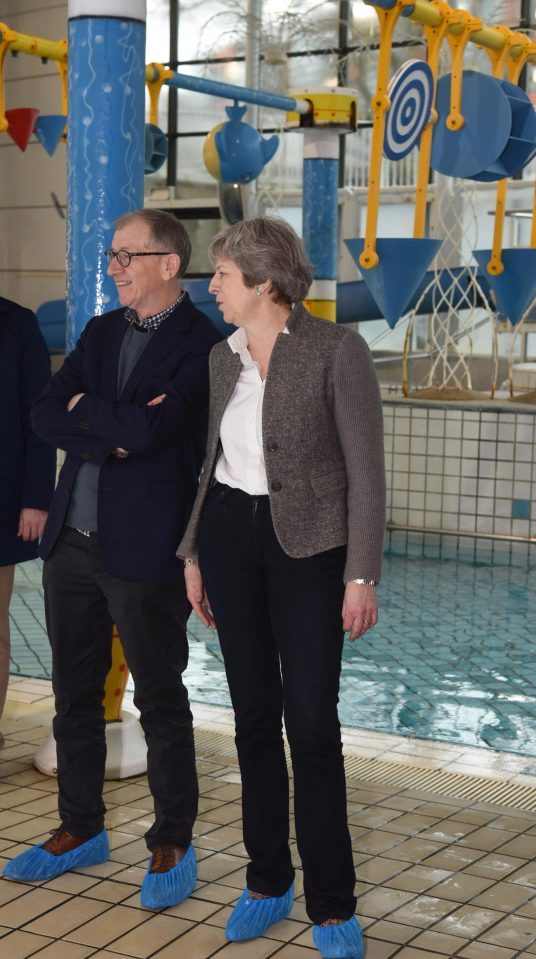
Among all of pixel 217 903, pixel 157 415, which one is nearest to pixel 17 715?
pixel 217 903

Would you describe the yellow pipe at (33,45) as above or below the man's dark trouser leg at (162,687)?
above

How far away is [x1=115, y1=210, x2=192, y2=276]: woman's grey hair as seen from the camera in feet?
8.02

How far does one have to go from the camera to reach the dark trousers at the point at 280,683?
7.14 ft

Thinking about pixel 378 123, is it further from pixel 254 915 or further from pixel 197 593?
pixel 254 915

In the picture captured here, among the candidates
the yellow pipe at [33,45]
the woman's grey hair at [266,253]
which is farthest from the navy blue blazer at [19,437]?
the yellow pipe at [33,45]

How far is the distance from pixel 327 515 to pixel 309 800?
536 mm

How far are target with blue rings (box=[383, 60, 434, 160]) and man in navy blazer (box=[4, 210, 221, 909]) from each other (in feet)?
7.54

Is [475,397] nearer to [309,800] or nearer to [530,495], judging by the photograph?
[530,495]

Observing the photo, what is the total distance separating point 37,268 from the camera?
12.5 m

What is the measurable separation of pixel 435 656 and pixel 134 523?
2.69 m

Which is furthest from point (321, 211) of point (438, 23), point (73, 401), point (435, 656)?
point (73, 401)

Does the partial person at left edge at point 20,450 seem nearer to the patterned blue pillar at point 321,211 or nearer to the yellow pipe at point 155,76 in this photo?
the yellow pipe at point 155,76

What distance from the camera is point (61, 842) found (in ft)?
8.60

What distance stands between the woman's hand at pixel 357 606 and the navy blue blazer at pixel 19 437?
1.15 m
